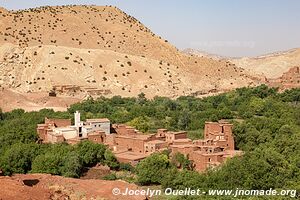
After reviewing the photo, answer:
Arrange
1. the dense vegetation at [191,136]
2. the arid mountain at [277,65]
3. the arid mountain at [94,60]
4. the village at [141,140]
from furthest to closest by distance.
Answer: the arid mountain at [277,65]
the arid mountain at [94,60]
the village at [141,140]
the dense vegetation at [191,136]

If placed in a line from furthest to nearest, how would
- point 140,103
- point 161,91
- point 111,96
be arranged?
point 161,91 → point 111,96 → point 140,103

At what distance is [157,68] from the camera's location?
53.1m

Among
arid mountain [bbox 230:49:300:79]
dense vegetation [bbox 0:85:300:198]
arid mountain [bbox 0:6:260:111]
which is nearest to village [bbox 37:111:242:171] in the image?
dense vegetation [bbox 0:85:300:198]

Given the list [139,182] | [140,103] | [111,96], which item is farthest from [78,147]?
[111,96]

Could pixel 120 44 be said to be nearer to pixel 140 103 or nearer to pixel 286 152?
pixel 140 103

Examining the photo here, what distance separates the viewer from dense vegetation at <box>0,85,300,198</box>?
20.5 m

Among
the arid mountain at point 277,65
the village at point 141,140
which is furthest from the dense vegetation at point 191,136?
the arid mountain at point 277,65

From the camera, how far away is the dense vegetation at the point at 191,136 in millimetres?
20481

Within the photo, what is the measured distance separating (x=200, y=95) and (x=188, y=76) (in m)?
4.47

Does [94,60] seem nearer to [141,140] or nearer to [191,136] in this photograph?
[191,136]

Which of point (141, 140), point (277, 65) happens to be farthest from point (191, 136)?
point (277, 65)

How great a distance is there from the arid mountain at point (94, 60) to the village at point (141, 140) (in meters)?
16.6

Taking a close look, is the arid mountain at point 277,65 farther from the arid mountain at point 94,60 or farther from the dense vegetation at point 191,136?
the dense vegetation at point 191,136

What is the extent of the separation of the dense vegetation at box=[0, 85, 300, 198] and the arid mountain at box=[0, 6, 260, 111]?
18.8 feet
